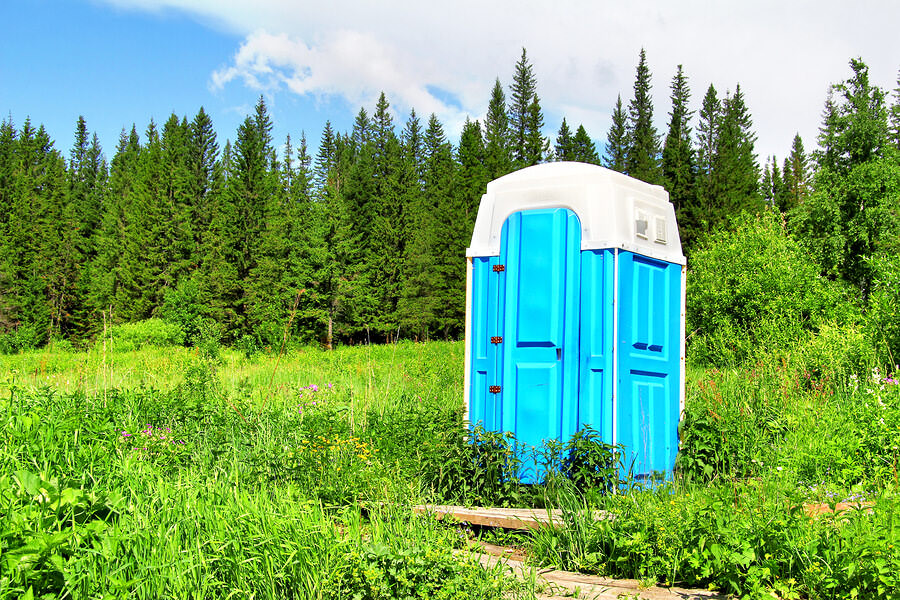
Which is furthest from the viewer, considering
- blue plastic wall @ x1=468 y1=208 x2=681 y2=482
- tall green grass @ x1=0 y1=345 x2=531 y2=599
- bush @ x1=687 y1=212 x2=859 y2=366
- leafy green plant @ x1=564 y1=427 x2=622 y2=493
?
bush @ x1=687 y1=212 x2=859 y2=366

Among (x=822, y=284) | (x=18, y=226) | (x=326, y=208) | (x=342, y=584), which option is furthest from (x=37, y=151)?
(x=342, y=584)

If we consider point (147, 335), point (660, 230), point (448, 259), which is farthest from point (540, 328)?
point (448, 259)

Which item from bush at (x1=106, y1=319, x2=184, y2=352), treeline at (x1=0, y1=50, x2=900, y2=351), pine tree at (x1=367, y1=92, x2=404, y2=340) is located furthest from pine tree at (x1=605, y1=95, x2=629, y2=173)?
bush at (x1=106, y1=319, x2=184, y2=352)

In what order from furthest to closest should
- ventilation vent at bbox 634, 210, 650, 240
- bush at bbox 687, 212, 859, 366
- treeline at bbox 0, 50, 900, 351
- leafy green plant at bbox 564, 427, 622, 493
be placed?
treeline at bbox 0, 50, 900, 351 → bush at bbox 687, 212, 859, 366 → ventilation vent at bbox 634, 210, 650, 240 → leafy green plant at bbox 564, 427, 622, 493

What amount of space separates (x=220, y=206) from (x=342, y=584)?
141 feet

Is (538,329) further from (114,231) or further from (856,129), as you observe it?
(114,231)

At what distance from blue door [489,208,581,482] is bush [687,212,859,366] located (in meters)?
10.6

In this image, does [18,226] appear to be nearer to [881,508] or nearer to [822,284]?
[822,284]

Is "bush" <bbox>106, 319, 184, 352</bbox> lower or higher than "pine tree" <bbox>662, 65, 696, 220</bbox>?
lower

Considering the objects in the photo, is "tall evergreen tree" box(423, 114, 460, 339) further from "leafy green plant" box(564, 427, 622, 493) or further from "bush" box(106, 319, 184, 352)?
"leafy green plant" box(564, 427, 622, 493)

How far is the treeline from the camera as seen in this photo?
3669 cm

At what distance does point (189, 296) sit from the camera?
36.8m

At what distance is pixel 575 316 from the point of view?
16.4ft

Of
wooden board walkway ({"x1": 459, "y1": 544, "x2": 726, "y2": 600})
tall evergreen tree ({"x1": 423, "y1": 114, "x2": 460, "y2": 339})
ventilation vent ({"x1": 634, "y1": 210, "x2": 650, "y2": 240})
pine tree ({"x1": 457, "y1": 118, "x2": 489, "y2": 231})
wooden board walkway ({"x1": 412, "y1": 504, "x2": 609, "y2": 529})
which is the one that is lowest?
wooden board walkway ({"x1": 459, "y1": 544, "x2": 726, "y2": 600})
